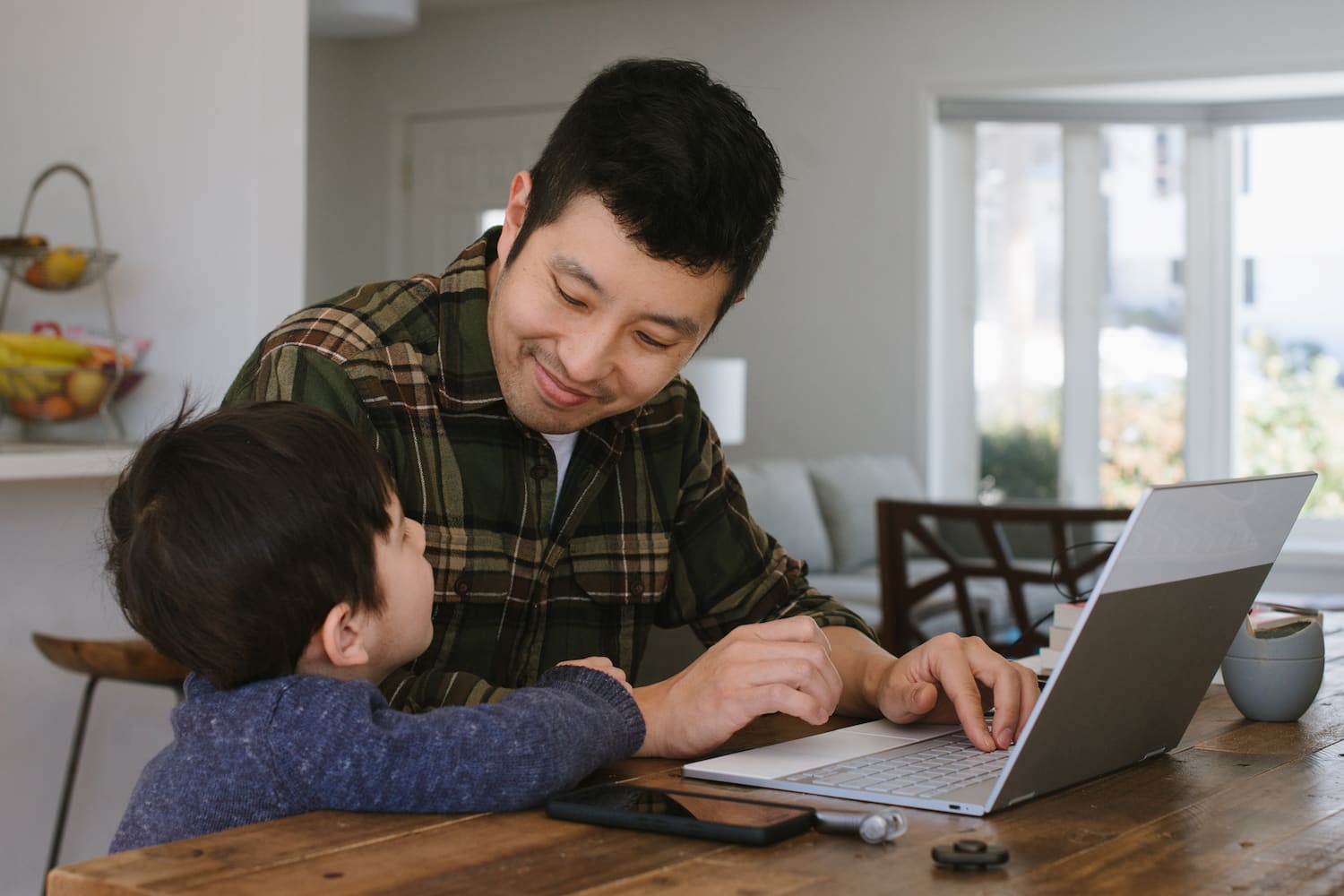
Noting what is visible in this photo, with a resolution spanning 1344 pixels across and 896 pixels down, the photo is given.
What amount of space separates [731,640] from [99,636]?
1983mm

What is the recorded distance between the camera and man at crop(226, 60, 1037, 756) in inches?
47.4

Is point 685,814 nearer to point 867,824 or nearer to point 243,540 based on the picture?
point 867,824

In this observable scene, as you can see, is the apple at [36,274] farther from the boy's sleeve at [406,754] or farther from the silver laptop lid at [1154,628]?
the silver laptop lid at [1154,628]

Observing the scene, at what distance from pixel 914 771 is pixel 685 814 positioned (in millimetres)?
225

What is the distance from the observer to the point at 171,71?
2727mm

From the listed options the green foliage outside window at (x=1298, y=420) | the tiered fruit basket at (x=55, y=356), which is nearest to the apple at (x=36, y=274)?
the tiered fruit basket at (x=55, y=356)

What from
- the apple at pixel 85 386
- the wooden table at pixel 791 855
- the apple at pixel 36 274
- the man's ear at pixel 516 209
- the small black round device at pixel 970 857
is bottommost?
the wooden table at pixel 791 855

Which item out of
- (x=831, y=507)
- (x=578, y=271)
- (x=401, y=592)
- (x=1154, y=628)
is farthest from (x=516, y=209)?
(x=831, y=507)

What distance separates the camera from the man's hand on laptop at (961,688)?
1168 millimetres

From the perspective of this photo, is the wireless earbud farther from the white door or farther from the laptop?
the white door

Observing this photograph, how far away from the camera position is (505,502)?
1447 mm

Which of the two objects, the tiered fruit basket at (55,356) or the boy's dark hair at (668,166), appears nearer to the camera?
the boy's dark hair at (668,166)

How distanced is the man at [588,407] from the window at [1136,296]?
5.03m

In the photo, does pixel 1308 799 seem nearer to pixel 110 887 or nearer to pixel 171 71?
pixel 110 887
